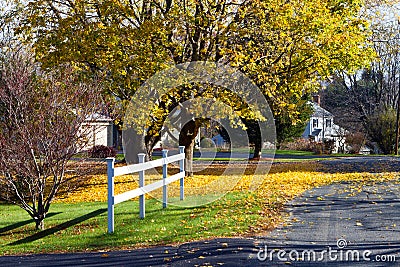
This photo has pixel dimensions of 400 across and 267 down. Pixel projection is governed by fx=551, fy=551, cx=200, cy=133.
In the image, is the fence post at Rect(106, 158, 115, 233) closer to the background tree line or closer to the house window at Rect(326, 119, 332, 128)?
the background tree line

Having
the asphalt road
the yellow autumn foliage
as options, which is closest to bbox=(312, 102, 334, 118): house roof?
the yellow autumn foliage

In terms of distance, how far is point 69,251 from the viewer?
8.69 meters

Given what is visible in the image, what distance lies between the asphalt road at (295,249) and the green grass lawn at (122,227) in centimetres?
73

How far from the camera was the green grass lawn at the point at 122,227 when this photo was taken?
909 centimetres

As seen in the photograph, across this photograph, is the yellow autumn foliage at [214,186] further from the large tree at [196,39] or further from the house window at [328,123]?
the house window at [328,123]

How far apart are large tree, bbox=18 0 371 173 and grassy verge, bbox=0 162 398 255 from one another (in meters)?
3.82

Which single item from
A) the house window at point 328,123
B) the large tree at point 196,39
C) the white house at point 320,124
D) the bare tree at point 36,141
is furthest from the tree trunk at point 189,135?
the house window at point 328,123

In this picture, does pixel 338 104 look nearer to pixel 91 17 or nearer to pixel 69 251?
pixel 91 17

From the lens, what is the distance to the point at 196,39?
17781 mm

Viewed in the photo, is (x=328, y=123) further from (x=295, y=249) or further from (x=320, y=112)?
(x=295, y=249)

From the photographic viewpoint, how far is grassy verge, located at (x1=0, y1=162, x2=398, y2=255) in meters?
9.14

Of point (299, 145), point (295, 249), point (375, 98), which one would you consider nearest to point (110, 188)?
point (295, 249)

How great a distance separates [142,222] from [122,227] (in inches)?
21.5

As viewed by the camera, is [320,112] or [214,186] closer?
[214,186]
